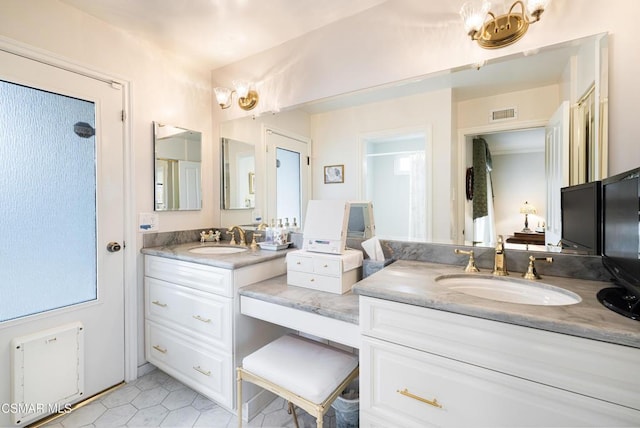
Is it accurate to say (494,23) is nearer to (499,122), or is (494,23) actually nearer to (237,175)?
(499,122)

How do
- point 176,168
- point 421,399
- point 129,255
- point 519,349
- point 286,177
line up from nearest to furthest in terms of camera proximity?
point 519,349
point 421,399
point 129,255
point 286,177
point 176,168

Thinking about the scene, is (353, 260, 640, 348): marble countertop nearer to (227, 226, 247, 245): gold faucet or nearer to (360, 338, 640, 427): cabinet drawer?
(360, 338, 640, 427): cabinet drawer

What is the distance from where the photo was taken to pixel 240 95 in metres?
2.19

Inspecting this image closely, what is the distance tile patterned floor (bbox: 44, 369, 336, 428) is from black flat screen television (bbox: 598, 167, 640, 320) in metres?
1.41

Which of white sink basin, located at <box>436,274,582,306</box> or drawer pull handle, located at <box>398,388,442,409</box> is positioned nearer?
drawer pull handle, located at <box>398,388,442,409</box>

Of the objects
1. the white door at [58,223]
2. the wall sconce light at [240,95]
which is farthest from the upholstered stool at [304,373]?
the wall sconce light at [240,95]

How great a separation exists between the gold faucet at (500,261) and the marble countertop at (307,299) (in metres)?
0.66

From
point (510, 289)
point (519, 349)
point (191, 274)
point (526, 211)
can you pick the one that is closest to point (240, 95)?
point (191, 274)

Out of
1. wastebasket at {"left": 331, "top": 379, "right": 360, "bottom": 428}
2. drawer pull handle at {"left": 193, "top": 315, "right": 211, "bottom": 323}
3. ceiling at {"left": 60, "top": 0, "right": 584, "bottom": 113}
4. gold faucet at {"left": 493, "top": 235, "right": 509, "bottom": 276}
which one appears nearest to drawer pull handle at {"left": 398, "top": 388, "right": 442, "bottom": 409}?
wastebasket at {"left": 331, "top": 379, "right": 360, "bottom": 428}

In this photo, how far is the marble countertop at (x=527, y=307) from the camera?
2.44 feet

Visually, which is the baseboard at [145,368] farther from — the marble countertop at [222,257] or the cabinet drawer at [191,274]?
the marble countertop at [222,257]

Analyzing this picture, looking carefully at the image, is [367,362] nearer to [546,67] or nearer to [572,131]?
[572,131]

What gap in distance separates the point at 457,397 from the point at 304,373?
60 cm

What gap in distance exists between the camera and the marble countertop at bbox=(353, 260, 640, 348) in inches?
29.3
